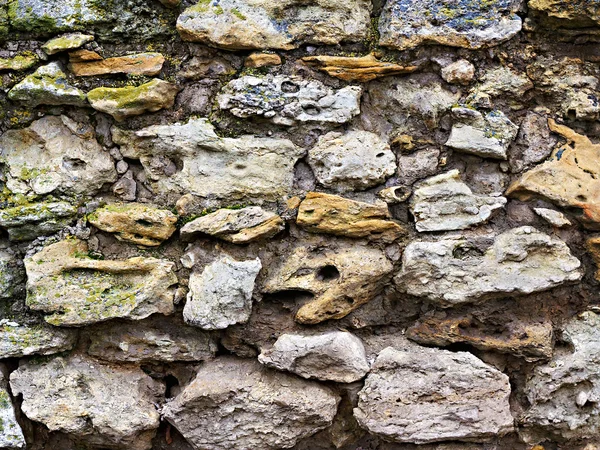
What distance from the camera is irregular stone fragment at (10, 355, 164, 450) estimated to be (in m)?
A: 2.12

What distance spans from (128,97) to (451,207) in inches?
49.5

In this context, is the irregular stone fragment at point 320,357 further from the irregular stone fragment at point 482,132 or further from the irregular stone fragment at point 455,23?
the irregular stone fragment at point 455,23

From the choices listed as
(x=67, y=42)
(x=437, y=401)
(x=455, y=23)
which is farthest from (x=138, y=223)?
(x=455, y=23)

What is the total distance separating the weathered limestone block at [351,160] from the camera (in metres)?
2.14

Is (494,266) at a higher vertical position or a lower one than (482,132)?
lower

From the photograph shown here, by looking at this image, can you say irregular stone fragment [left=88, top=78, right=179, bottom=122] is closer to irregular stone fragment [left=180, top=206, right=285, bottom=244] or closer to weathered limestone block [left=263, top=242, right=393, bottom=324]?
irregular stone fragment [left=180, top=206, right=285, bottom=244]

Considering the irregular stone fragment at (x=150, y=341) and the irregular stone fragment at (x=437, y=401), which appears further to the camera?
the irregular stone fragment at (x=150, y=341)

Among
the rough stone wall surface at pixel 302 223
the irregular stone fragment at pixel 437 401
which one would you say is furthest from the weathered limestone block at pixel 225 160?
the irregular stone fragment at pixel 437 401

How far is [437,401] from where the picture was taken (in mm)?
2062

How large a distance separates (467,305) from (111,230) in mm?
1351

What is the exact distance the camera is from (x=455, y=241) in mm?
2082

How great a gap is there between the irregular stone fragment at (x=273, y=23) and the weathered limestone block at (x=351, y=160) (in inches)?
14.4

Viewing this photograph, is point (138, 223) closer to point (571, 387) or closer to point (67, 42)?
point (67, 42)

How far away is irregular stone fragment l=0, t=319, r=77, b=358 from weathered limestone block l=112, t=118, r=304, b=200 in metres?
0.73
